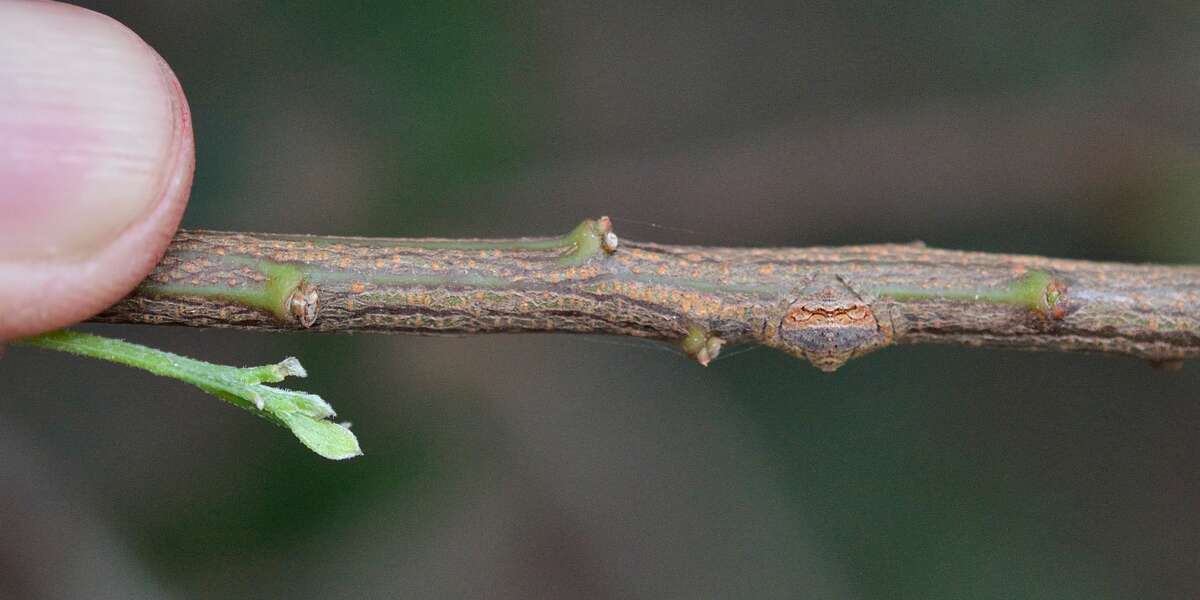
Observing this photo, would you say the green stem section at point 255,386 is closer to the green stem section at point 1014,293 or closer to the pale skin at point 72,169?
the pale skin at point 72,169

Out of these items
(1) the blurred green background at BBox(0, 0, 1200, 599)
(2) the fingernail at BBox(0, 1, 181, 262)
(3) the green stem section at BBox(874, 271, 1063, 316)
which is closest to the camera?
(2) the fingernail at BBox(0, 1, 181, 262)

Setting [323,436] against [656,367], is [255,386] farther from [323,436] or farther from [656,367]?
[656,367]

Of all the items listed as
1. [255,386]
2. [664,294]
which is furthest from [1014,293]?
[255,386]

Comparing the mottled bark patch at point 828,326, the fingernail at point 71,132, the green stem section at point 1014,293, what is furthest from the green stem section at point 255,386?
the green stem section at point 1014,293

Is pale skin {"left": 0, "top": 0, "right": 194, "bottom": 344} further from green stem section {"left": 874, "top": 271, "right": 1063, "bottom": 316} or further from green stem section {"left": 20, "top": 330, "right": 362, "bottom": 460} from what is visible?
green stem section {"left": 874, "top": 271, "right": 1063, "bottom": 316}

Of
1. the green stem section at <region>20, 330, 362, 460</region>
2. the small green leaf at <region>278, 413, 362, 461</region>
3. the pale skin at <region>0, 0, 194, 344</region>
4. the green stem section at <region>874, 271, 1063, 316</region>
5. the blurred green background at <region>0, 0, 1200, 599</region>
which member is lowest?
the small green leaf at <region>278, 413, 362, 461</region>

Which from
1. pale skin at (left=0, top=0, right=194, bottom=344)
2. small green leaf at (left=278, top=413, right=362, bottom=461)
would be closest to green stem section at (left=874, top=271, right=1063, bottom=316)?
small green leaf at (left=278, top=413, right=362, bottom=461)
